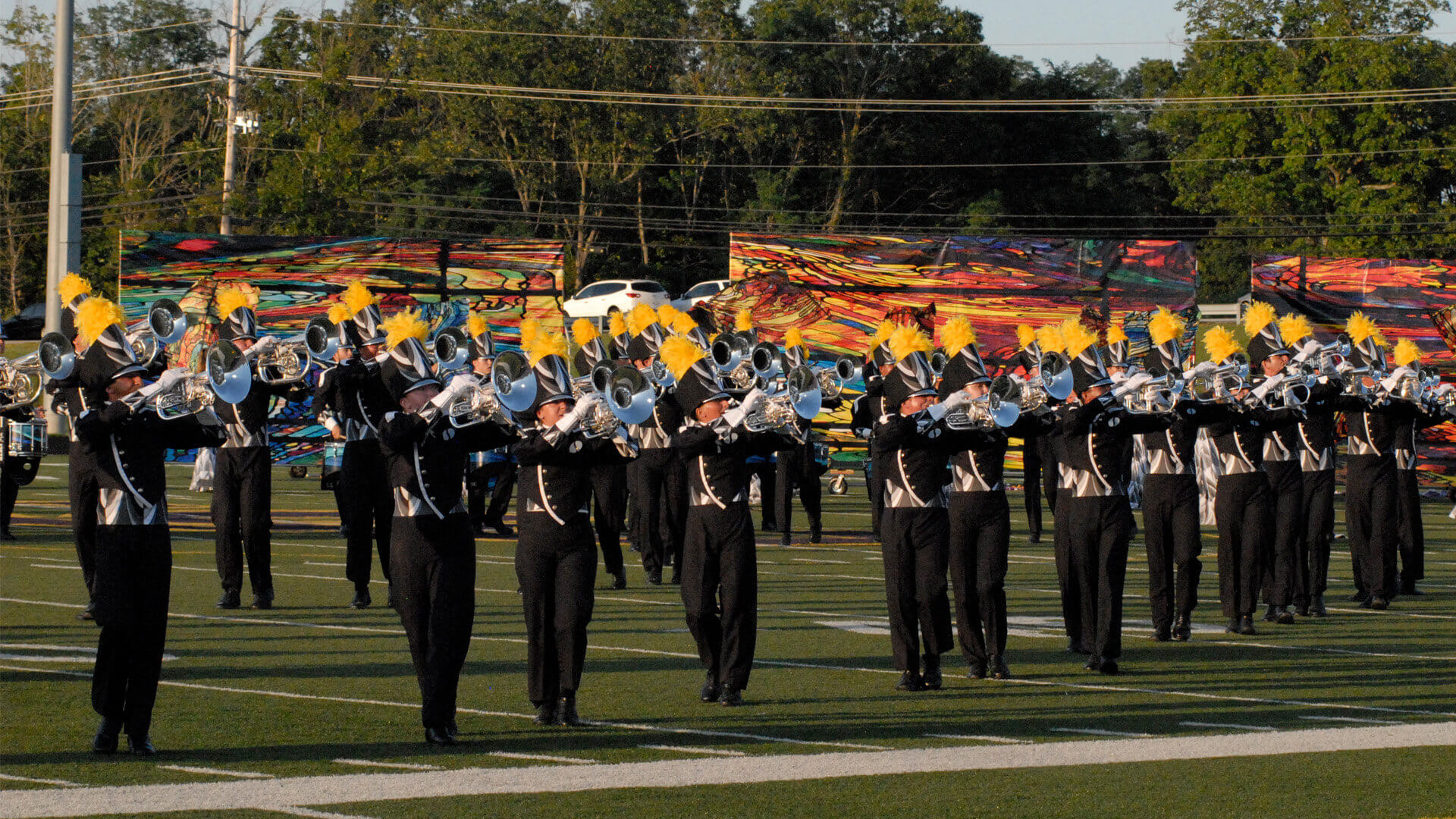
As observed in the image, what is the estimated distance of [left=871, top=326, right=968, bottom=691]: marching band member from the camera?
10.3m

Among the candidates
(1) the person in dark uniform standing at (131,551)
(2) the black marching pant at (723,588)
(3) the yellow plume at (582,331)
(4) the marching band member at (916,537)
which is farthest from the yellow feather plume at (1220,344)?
(1) the person in dark uniform standing at (131,551)

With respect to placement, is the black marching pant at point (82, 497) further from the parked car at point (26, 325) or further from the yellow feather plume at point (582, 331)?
the parked car at point (26, 325)

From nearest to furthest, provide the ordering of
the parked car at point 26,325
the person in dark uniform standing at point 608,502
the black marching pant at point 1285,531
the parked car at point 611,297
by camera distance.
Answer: the black marching pant at point 1285,531 → the person in dark uniform standing at point 608,502 → the parked car at point 26,325 → the parked car at point 611,297

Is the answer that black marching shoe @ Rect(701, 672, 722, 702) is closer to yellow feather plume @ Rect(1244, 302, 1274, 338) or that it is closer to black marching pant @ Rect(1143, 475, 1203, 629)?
black marching pant @ Rect(1143, 475, 1203, 629)

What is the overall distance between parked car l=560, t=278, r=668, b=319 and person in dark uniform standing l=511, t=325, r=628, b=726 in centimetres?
3628

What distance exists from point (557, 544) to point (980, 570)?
3.18m

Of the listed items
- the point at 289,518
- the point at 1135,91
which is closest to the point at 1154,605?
the point at 289,518

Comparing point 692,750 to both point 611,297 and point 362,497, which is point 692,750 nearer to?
point 362,497

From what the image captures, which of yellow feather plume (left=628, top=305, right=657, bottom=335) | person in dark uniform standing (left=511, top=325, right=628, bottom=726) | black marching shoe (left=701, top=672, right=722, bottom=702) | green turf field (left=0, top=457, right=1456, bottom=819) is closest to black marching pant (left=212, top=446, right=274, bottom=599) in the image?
green turf field (left=0, top=457, right=1456, bottom=819)

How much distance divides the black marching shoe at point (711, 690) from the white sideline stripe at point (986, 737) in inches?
53.5

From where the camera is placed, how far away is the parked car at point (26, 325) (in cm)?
4417

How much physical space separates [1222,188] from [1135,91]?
32.2 m

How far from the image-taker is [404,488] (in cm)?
848

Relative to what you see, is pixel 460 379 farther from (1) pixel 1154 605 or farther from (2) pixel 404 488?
(1) pixel 1154 605
